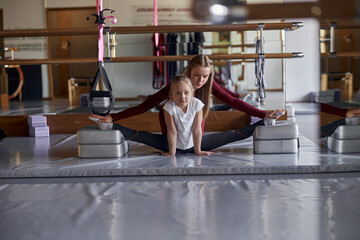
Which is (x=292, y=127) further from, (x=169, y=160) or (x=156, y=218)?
(x=156, y=218)

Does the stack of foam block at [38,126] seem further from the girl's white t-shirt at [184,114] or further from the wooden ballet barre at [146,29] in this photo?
the girl's white t-shirt at [184,114]

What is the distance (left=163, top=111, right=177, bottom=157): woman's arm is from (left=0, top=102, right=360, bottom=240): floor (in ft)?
0.26

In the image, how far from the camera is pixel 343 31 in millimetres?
5828

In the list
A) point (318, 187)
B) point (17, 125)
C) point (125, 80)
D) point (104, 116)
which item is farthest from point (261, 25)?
point (17, 125)

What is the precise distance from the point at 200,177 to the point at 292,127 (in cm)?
82

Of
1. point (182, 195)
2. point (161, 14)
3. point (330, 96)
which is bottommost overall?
point (182, 195)

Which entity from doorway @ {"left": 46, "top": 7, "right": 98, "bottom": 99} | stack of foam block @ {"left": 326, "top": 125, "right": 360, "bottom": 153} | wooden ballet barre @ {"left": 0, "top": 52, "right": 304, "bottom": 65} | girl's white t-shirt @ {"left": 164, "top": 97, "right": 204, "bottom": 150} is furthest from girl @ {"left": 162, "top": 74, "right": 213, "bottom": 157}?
doorway @ {"left": 46, "top": 7, "right": 98, "bottom": 99}

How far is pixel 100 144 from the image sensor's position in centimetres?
323

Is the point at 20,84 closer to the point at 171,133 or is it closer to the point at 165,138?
the point at 165,138

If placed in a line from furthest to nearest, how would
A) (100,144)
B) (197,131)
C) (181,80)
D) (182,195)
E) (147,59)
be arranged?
(147,59)
(100,144)
(197,131)
(181,80)
(182,195)

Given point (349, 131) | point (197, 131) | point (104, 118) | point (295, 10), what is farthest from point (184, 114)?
point (295, 10)

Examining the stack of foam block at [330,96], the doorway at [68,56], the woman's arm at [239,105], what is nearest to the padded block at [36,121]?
the doorway at [68,56]

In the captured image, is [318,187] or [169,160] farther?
[169,160]

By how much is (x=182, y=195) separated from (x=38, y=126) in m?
2.68
